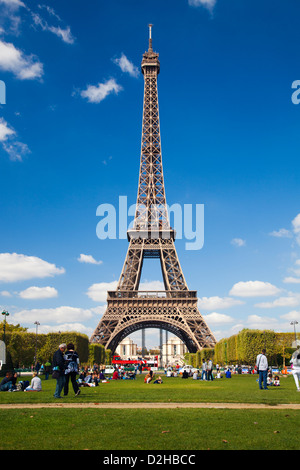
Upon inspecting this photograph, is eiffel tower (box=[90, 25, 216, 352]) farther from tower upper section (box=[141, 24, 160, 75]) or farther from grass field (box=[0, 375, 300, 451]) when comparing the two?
grass field (box=[0, 375, 300, 451])

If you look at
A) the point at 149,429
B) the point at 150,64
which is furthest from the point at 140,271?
the point at 149,429

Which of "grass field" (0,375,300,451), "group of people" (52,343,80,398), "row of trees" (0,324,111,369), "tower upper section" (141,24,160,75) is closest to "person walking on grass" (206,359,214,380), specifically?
"group of people" (52,343,80,398)

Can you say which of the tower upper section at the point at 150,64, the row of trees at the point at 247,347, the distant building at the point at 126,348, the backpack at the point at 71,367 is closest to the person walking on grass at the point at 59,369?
the backpack at the point at 71,367

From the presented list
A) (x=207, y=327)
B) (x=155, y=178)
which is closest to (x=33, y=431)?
(x=207, y=327)

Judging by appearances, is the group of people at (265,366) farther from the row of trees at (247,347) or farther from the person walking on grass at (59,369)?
the row of trees at (247,347)
